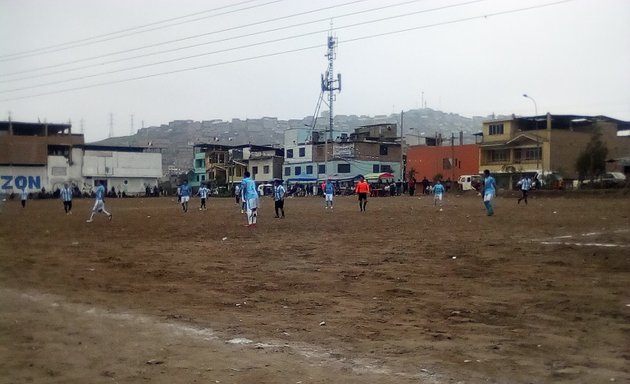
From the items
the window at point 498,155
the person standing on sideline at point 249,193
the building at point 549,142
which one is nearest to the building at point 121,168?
the window at point 498,155

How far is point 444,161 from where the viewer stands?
246ft

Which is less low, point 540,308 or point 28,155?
point 28,155

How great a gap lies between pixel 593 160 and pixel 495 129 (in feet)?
59.0

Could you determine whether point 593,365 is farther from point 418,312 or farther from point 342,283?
point 342,283

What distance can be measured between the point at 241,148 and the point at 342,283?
301 feet

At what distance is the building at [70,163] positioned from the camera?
6203cm

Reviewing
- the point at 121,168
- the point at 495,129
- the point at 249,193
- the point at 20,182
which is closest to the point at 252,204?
the point at 249,193

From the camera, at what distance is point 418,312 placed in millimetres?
7375

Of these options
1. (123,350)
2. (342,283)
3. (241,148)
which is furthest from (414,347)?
(241,148)

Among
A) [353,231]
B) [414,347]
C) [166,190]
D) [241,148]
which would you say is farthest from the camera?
[241,148]

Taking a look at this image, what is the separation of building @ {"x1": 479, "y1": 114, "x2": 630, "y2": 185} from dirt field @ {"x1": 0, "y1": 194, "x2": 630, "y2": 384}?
1862 inches

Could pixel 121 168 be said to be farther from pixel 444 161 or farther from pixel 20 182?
pixel 444 161

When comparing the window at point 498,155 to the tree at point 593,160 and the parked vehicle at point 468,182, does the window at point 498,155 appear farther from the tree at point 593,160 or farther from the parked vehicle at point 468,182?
the tree at point 593,160

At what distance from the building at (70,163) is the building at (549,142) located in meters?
45.6
